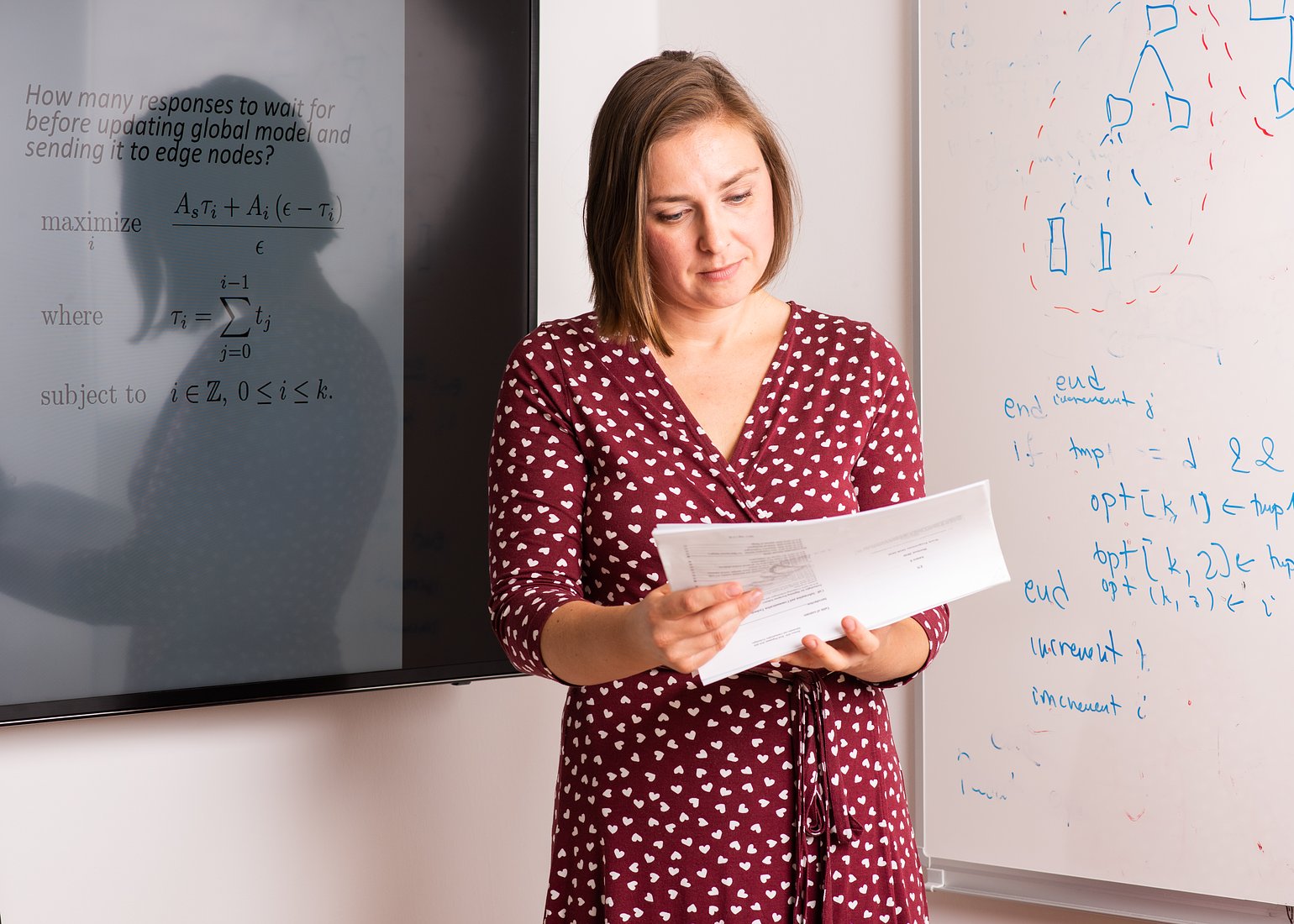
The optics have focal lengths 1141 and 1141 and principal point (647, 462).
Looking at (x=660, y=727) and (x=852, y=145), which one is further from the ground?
(x=852, y=145)

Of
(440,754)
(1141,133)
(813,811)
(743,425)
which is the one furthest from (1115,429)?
(440,754)

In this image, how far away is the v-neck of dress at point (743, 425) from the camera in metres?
1.15

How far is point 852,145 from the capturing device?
203 cm

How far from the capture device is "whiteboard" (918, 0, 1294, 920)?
1.58 m

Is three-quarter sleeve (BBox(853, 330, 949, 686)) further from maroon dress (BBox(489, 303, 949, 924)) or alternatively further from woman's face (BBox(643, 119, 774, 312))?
woman's face (BBox(643, 119, 774, 312))

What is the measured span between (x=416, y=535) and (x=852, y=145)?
3.37ft

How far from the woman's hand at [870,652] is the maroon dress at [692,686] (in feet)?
0.11

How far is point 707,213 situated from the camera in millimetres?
1180

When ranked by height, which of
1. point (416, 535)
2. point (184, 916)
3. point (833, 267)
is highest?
point (833, 267)

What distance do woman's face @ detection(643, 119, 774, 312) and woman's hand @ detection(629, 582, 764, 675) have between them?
1.34 feet

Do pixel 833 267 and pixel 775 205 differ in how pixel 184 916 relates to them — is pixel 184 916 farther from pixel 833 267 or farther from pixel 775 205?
pixel 833 267

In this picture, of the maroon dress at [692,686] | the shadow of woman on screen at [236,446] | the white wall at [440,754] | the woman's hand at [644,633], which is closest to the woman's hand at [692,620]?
the woman's hand at [644,633]

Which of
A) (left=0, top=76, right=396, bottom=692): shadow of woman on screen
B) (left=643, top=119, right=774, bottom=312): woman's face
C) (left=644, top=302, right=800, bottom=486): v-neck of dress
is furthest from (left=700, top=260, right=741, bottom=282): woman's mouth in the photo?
(left=0, top=76, right=396, bottom=692): shadow of woman on screen

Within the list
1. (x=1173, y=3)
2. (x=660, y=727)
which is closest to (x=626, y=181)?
(x=660, y=727)
